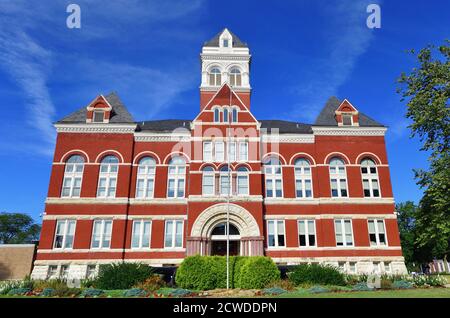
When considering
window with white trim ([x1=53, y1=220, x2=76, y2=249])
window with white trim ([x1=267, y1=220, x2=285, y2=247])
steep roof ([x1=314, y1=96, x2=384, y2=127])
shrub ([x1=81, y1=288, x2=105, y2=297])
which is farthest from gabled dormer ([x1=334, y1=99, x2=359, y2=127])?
window with white trim ([x1=53, y1=220, x2=76, y2=249])

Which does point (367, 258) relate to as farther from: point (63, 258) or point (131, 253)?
point (63, 258)

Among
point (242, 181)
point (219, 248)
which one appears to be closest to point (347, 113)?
point (242, 181)

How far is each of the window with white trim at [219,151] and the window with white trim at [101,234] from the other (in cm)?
1158

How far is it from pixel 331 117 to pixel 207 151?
14.0m

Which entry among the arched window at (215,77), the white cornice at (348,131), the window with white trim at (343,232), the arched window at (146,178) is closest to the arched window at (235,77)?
the arched window at (215,77)

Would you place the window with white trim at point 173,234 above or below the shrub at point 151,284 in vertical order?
above

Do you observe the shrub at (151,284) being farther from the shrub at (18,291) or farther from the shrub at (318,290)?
the shrub at (318,290)

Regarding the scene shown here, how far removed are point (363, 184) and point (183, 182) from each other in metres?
17.7

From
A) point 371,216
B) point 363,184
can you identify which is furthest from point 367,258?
point 363,184

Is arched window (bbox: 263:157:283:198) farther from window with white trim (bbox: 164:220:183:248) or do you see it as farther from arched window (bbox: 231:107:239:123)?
window with white trim (bbox: 164:220:183:248)

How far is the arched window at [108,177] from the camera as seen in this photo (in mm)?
31312

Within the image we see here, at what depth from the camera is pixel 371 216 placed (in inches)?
1227

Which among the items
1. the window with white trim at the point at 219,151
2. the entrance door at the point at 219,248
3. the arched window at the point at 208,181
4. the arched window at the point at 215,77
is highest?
the arched window at the point at 215,77
